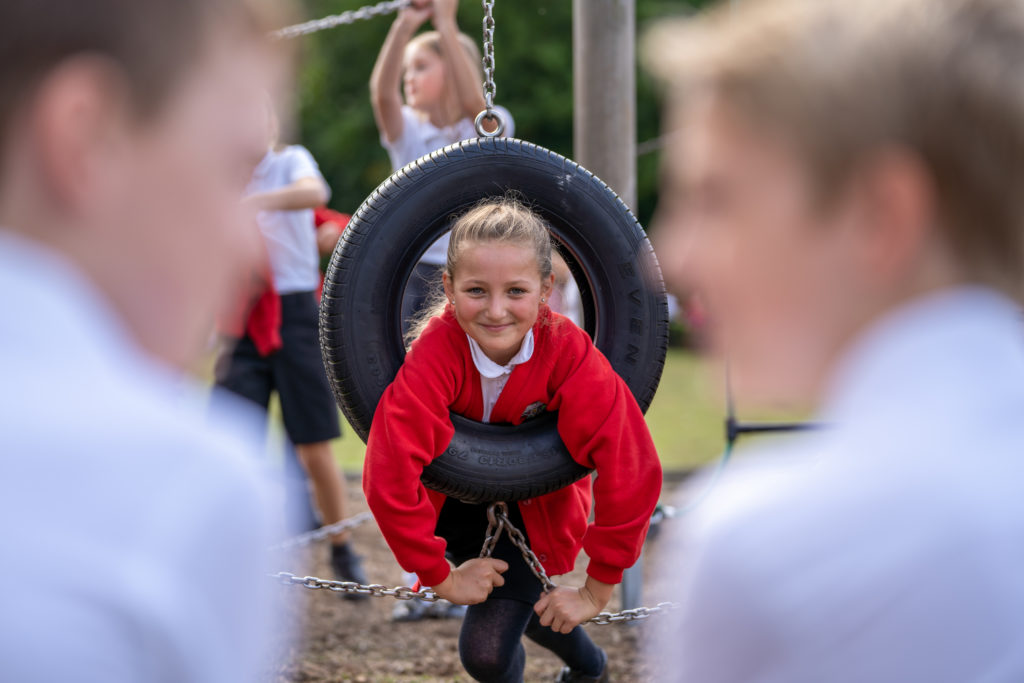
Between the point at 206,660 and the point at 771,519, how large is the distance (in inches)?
15.0

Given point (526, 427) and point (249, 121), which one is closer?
point (249, 121)

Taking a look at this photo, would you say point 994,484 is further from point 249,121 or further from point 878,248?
point 249,121

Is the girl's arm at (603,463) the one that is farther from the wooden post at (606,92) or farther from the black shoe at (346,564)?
the black shoe at (346,564)

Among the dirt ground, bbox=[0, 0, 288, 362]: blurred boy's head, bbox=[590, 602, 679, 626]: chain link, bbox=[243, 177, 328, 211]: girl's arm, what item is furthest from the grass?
bbox=[0, 0, 288, 362]: blurred boy's head

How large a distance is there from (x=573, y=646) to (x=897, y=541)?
2332 millimetres

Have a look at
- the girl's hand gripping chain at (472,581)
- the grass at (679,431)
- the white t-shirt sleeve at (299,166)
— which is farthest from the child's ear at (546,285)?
the grass at (679,431)

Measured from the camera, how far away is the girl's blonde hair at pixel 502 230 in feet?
7.60

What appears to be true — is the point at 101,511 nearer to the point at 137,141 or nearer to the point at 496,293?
the point at 137,141

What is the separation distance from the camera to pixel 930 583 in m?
0.64

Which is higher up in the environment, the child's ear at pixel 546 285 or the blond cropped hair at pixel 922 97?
the child's ear at pixel 546 285

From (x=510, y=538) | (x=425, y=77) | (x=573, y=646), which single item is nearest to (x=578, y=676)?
(x=573, y=646)

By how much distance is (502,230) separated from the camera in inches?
91.1

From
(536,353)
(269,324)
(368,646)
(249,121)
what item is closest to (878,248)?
(249,121)

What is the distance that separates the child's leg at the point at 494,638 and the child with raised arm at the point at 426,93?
1.01m
